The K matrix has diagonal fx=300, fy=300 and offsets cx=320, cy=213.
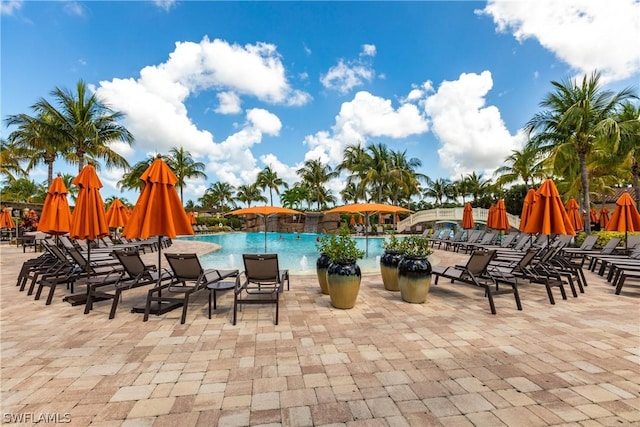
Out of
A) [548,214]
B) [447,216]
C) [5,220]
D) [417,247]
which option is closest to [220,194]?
[5,220]

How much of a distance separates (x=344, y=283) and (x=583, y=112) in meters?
15.9

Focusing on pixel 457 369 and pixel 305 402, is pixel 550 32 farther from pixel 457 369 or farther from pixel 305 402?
pixel 305 402

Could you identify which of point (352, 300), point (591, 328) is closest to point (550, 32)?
point (591, 328)

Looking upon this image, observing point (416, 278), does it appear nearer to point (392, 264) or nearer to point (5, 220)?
point (392, 264)

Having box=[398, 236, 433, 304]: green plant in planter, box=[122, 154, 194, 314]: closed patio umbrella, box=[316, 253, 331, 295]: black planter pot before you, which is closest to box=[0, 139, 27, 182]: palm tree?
box=[122, 154, 194, 314]: closed patio umbrella

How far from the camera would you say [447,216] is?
29.6 m

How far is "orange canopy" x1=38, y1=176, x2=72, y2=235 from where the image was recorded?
21.5 ft

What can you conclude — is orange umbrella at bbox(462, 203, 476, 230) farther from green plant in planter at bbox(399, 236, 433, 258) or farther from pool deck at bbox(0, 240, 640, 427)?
green plant in planter at bbox(399, 236, 433, 258)

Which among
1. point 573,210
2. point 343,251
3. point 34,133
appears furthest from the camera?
point 34,133

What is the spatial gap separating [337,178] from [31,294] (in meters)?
34.9

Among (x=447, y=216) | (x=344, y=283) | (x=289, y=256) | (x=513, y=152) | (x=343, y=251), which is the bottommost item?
(x=289, y=256)

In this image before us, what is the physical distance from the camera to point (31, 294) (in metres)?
6.28

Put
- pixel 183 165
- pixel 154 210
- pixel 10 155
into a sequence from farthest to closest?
1. pixel 183 165
2. pixel 10 155
3. pixel 154 210

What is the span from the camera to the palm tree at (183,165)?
33300 mm
